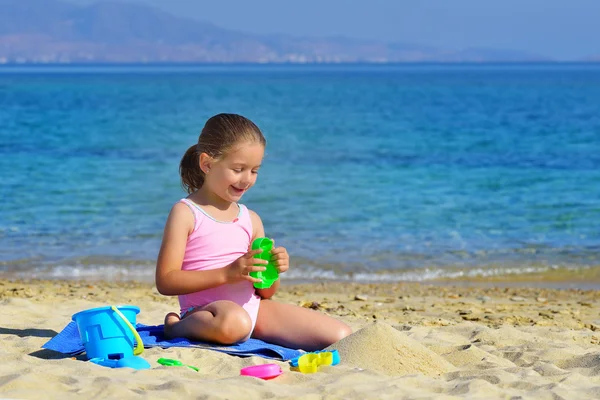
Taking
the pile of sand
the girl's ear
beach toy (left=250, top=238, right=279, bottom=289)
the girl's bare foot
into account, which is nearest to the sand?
the pile of sand

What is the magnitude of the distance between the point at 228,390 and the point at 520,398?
119 centimetres

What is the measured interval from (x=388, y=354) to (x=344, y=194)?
8.97 metres

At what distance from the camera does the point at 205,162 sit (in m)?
4.58

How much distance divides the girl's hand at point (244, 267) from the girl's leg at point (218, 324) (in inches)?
6.7

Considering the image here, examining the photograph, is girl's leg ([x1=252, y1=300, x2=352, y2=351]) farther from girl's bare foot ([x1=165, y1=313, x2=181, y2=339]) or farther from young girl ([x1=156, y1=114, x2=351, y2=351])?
girl's bare foot ([x1=165, y1=313, x2=181, y2=339])

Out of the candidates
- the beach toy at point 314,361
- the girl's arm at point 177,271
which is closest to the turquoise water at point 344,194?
the girl's arm at point 177,271

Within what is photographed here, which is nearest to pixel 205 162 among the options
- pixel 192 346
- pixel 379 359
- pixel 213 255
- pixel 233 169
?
pixel 233 169

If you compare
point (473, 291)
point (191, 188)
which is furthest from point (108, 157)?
point (191, 188)

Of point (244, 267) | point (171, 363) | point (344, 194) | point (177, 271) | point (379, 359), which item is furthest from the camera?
point (344, 194)

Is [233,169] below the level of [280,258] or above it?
above

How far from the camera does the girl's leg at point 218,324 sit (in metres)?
4.43

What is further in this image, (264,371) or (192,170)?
(192,170)

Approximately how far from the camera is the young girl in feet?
14.6

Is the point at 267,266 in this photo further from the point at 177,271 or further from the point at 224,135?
the point at 224,135
